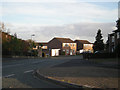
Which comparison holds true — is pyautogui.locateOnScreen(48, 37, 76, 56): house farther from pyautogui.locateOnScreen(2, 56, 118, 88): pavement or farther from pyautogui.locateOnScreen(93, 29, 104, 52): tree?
pyautogui.locateOnScreen(2, 56, 118, 88): pavement

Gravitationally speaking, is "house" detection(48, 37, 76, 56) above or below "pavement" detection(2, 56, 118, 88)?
above

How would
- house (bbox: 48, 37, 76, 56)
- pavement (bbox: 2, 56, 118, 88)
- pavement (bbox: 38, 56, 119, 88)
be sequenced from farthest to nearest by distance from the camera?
house (bbox: 48, 37, 76, 56), pavement (bbox: 2, 56, 118, 88), pavement (bbox: 38, 56, 119, 88)

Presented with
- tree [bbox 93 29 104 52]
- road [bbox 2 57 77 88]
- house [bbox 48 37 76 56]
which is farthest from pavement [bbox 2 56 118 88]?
house [bbox 48 37 76 56]

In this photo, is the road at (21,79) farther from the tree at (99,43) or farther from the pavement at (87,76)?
the tree at (99,43)

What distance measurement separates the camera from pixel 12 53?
4875 cm

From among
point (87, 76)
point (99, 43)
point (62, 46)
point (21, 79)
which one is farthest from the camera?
point (62, 46)

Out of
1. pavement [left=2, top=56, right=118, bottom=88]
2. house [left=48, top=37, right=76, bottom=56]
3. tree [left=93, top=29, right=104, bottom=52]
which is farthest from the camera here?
house [left=48, top=37, right=76, bottom=56]

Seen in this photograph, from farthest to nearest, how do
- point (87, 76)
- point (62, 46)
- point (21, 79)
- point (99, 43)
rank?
1. point (62, 46)
2. point (99, 43)
3. point (87, 76)
4. point (21, 79)

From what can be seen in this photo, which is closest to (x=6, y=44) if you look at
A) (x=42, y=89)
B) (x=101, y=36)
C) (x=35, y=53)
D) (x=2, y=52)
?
(x=2, y=52)

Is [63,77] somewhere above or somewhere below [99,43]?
below

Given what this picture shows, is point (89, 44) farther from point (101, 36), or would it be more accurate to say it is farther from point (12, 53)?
point (12, 53)

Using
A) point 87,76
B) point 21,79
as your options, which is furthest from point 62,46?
point 21,79

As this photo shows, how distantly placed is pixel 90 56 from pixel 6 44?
2251 centimetres

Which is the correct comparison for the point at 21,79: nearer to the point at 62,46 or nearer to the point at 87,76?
the point at 87,76
